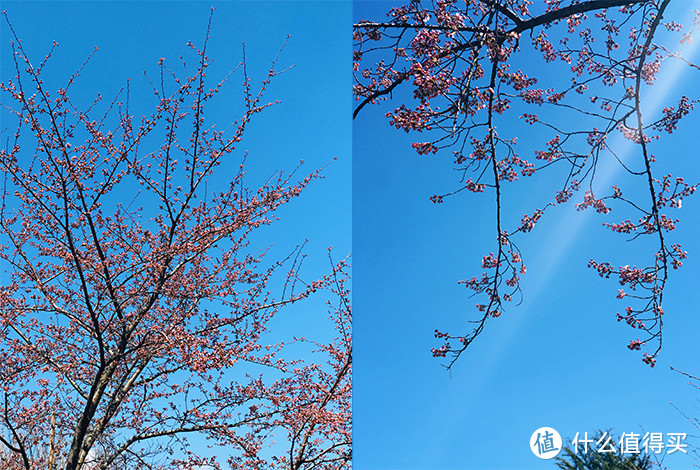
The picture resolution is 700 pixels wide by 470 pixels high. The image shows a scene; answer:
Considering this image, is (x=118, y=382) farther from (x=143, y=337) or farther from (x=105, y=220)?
(x=105, y=220)

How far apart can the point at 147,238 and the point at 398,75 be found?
2546 millimetres

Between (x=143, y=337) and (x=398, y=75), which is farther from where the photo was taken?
(x=143, y=337)

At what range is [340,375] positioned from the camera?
486 centimetres

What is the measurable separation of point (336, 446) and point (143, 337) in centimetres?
176

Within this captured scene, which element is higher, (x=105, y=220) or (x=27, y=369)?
(x=105, y=220)

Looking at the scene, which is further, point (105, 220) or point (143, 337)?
point (105, 220)

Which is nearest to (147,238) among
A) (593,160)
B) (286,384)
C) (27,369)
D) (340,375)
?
(27,369)

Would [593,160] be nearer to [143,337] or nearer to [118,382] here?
[143,337]

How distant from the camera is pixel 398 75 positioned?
2.85 m

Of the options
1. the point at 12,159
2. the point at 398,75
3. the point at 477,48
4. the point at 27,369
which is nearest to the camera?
the point at 477,48

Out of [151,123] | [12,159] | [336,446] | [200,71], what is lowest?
[336,446]

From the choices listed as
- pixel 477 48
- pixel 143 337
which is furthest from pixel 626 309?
pixel 143 337

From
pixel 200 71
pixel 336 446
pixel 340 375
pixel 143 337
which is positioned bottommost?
pixel 336 446

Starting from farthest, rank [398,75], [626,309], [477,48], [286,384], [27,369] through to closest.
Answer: [286,384], [27,369], [626,309], [398,75], [477,48]
